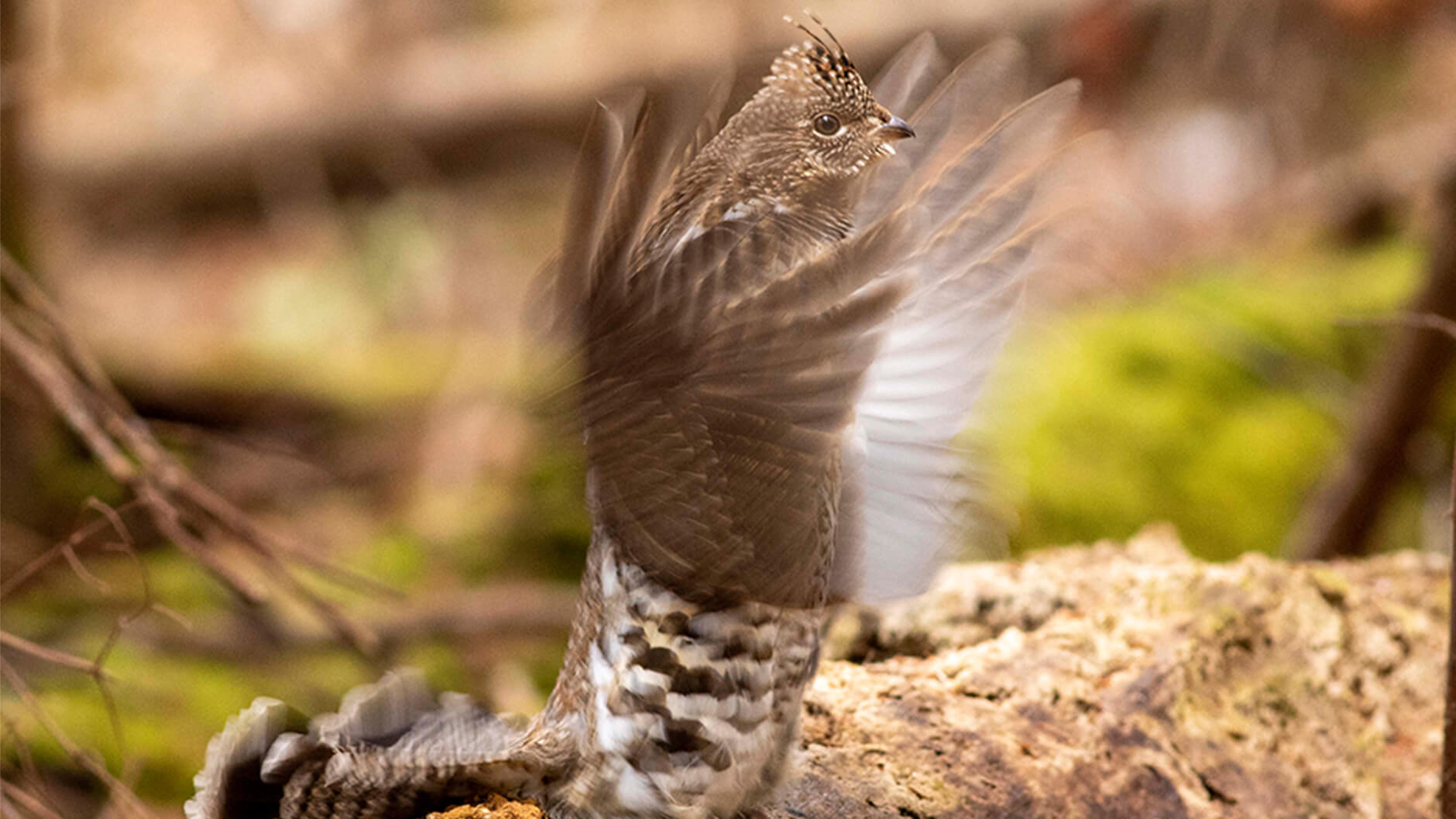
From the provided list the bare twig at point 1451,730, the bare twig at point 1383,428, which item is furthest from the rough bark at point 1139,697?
the bare twig at point 1383,428

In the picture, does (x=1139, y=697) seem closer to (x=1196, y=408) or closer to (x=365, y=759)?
(x=365, y=759)

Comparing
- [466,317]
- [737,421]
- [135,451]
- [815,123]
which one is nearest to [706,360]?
[737,421]

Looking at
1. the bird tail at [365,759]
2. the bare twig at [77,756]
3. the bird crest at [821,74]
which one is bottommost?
the bird tail at [365,759]

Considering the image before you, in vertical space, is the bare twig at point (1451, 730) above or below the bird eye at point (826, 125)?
below

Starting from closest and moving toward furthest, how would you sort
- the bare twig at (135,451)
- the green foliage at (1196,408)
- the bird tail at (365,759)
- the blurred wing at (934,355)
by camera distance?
1. the bird tail at (365,759)
2. the blurred wing at (934,355)
3. the bare twig at (135,451)
4. the green foliage at (1196,408)

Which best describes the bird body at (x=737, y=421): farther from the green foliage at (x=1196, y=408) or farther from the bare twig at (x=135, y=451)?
the green foliage at (x=1196, y=408)

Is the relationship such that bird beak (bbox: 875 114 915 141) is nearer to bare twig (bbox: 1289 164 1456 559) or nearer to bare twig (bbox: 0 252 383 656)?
bare twig (bbox: 0 252 383 656)

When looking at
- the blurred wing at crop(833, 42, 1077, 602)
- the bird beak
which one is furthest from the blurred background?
the bird beak

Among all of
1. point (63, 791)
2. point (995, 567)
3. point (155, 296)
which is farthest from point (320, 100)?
point (995, 567)

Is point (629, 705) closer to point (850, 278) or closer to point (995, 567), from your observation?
point (850, 278)
